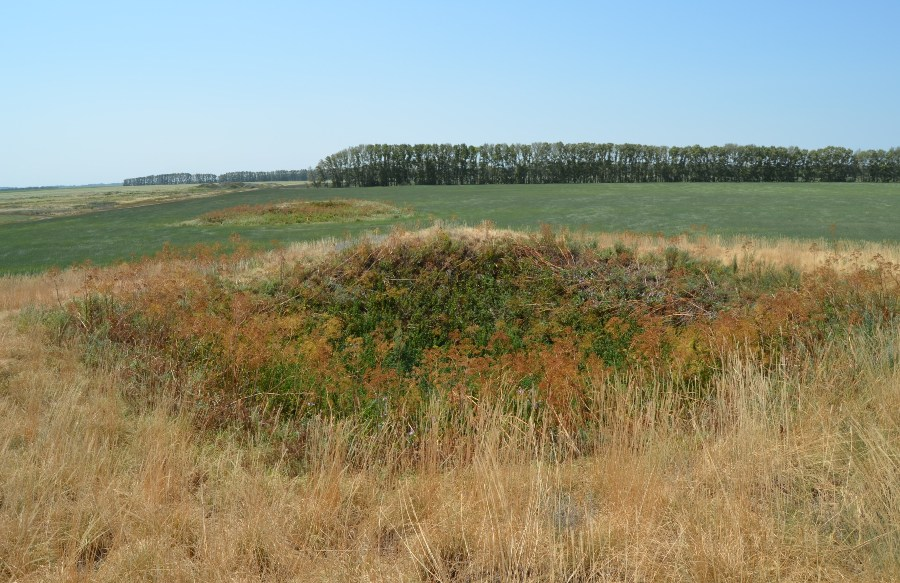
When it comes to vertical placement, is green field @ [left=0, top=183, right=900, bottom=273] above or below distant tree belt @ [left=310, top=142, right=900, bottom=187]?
below

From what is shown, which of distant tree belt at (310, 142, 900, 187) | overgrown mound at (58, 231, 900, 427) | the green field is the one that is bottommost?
overgrown mound at (58, 231, 900, 427)

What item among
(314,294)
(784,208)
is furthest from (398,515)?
(784,208)

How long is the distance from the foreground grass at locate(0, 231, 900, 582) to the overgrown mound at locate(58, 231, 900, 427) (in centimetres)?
113

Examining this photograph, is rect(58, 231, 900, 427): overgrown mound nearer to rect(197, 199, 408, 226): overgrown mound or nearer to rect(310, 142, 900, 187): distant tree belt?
rect(197, 199, 408, 226): overgrown mound

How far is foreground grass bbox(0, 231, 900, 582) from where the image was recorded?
3.41 metres

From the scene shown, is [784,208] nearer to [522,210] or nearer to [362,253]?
[522,210]

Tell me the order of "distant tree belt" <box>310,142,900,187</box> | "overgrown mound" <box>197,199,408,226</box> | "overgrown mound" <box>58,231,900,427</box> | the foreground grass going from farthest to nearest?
"distant tree belt" <box>310,142,900,187</box> → "overgrown mound" <box>197,199,408,226</box> → "overgrown mound" <box>58,231,900,427</box> → the foreground grass

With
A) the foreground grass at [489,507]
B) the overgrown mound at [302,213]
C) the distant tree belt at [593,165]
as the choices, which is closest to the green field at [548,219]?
the overgrown mound at [302,213]

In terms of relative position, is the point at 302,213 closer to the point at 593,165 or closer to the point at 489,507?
the point at 489,507

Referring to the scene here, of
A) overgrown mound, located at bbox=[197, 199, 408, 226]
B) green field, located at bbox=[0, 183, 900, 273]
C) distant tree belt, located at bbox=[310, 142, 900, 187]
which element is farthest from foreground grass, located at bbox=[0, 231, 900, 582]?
distant tree belt, located at bbox=[310, 142, 900, 187]

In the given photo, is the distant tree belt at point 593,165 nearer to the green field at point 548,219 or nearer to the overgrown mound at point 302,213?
the green field at point 548,219

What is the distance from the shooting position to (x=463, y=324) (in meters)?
13.6

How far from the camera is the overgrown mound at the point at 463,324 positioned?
789 centimetres

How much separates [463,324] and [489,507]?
9.56 metres
